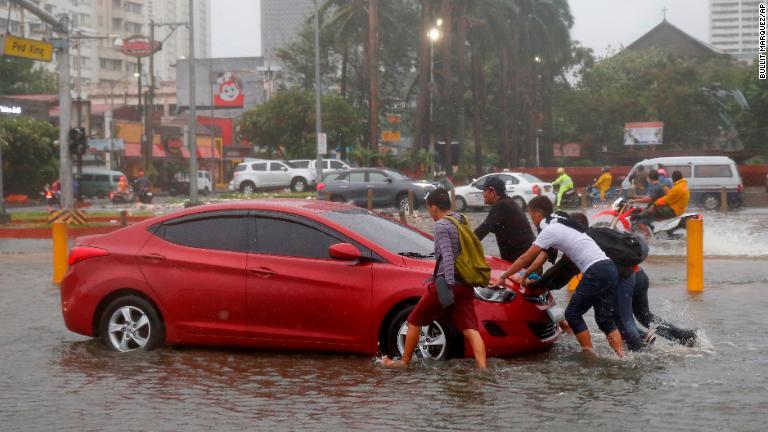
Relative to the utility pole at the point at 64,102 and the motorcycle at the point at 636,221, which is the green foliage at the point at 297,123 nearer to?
the utility pole at the point at 64,102

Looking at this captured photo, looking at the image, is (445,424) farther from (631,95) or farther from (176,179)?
(631,95)

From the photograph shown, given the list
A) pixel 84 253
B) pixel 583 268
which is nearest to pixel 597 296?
pixel 583 268

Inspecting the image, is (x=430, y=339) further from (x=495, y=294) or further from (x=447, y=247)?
(x=447, y=247)

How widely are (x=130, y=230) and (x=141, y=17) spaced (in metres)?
139

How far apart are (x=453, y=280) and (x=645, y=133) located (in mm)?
69276

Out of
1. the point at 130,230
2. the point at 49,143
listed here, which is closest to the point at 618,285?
the point at 130,230

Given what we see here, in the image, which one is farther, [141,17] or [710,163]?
[141,17]

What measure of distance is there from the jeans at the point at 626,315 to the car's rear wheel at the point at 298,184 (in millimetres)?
45915

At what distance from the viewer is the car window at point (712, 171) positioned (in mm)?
38625

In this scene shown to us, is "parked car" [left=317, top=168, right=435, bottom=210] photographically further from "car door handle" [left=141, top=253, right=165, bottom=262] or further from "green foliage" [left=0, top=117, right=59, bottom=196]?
"car door handle" [left=141, top=253, right=165, bottom=262]

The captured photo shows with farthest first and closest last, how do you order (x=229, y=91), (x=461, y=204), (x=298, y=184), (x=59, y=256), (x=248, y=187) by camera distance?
(x=229, y=91)
(x=248, y=187)
(x=298, y=184)
(x=461, y=204)
(x=59, y=256)

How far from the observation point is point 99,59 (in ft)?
454

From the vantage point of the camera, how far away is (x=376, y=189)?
38.5 m

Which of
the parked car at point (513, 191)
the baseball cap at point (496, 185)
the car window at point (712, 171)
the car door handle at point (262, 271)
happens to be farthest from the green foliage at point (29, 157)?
the car door handle at point (262, 271)
